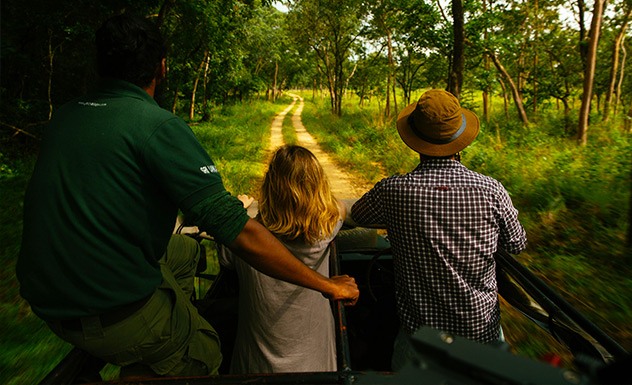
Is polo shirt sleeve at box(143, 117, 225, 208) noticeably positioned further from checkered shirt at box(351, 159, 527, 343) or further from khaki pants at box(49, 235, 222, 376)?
checkered shirt at box(351, 159, 527, 343)

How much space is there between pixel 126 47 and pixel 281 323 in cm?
139

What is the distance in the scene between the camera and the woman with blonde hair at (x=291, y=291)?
1880 mm

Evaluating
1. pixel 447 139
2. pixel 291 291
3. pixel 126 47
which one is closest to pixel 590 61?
pixel 447 139

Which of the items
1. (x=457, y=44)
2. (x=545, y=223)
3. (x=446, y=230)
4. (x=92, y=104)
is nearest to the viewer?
(x=92, y=104)

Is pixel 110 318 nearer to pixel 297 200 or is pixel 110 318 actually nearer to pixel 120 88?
pixel 120 88

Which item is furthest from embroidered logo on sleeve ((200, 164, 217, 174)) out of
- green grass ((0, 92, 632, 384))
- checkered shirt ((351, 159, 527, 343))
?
green grass ((0, 92, 632, 384))

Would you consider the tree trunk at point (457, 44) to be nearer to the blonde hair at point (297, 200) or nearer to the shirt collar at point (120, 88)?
the blonde hair at point (297, 200)

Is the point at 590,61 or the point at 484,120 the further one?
the point at 484,120

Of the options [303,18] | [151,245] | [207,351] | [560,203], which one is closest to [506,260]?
[207,351]

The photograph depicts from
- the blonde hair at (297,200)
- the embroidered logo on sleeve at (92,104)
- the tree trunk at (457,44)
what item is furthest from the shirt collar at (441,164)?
the tree trunk at (457,44)

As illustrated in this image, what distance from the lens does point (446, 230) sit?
1.78 m

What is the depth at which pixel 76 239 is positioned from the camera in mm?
1302

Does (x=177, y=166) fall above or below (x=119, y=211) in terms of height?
above

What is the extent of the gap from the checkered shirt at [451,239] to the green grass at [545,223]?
65.1 inches
